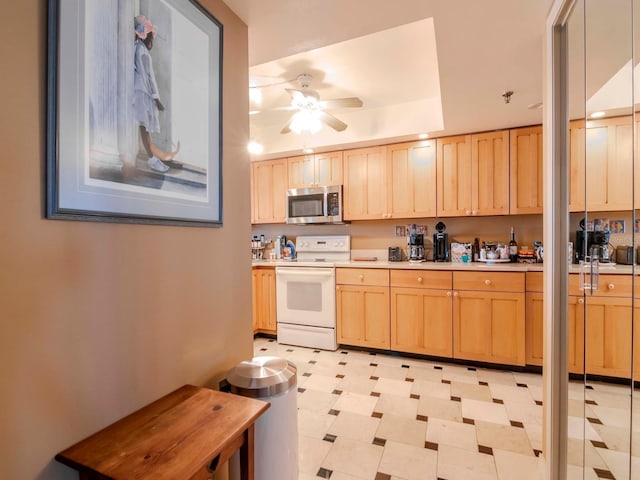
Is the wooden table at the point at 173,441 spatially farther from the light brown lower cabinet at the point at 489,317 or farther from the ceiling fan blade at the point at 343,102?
the light brown lower cabinet at the point at 489,317

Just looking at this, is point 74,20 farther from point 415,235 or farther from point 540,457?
point 415,235

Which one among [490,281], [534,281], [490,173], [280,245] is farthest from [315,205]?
[534,281]

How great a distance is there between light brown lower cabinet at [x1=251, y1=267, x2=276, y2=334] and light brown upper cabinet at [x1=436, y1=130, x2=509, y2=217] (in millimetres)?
2047

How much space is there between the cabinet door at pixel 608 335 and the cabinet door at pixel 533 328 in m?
1.46

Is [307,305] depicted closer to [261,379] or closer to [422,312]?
[422,312]

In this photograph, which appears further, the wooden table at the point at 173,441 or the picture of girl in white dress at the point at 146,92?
the picture of girl in white dress at the point at 146,92

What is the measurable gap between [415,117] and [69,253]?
121 inches

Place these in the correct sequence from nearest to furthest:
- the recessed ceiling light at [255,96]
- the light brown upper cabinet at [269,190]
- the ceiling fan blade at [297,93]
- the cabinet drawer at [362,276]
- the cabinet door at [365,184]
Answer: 1. the ceiling fan blade at [297,93]
2. the recessed ceiling light at [255,96]
3. the cabinet drawer at [362,276]
4. the cabinet door at [365,184]
5. the light brown upper cabinet at [269,190]

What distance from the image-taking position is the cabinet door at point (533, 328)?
8.71 ft

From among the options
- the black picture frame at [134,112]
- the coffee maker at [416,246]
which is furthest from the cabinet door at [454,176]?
the black picture frame at [134,112]

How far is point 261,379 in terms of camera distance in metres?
1.26

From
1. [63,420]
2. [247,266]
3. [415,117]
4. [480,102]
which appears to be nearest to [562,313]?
[247,266]

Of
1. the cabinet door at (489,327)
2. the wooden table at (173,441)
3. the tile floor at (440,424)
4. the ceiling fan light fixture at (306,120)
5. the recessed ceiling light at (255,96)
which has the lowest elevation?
the tile floor at (440,424)

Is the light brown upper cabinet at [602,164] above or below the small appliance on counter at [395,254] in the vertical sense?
above
